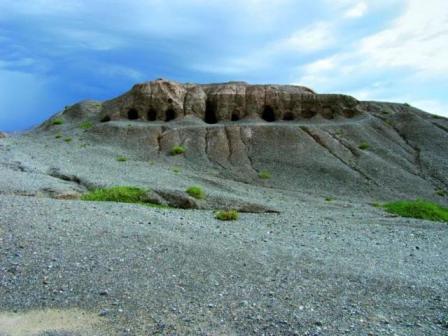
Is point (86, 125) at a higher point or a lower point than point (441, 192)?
higher

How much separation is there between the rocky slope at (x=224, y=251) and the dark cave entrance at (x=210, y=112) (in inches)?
551

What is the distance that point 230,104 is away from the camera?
181 ft

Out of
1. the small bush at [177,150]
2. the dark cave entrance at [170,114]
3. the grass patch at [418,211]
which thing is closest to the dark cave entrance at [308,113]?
the dark cave entrance at [170,114]

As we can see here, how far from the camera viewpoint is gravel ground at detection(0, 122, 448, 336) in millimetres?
8258

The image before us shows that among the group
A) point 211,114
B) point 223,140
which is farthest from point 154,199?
point 211,114

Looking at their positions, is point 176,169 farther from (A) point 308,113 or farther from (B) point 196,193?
(A) point 308,113

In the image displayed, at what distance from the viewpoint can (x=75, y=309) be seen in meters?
8.73

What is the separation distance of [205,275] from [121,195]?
44.1 ft

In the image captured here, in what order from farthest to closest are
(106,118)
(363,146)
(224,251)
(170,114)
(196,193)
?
(106,118) < (170,114) < (363,146) < (196,193) < (224,251)

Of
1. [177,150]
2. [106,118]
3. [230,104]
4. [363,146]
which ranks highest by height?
[230,104]

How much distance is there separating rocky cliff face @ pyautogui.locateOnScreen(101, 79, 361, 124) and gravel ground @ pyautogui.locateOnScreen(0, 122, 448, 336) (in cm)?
3610

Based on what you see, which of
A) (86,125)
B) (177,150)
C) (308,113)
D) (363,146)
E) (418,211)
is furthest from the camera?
(86,125)

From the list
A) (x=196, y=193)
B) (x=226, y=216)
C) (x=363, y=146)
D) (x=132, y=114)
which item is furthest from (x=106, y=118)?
(x=226, y=216)

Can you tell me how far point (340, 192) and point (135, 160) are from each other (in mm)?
18542
